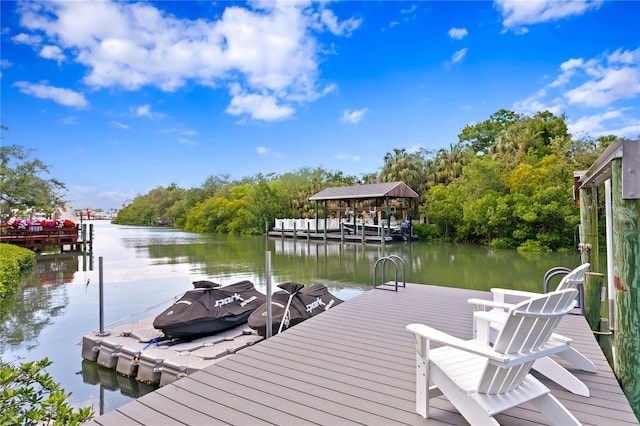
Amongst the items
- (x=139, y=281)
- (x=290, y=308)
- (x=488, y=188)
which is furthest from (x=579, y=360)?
(x=488, y=188)

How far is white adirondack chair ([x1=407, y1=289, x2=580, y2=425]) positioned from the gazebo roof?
18.9m

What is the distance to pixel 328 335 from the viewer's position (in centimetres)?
355

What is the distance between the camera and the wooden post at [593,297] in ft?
13.6

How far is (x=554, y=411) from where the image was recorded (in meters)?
1.86

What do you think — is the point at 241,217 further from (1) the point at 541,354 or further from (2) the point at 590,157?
(1) the point at 541,354

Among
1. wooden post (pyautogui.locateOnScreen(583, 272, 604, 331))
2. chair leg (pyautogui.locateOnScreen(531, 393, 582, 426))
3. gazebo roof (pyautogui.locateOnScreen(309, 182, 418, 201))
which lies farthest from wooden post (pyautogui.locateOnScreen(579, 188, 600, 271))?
gazebo roof (pyautogui.locateOnScreen(309, 182, 418, 201))

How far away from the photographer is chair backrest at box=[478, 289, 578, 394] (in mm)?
1734

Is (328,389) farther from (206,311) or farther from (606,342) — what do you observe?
(606,342)

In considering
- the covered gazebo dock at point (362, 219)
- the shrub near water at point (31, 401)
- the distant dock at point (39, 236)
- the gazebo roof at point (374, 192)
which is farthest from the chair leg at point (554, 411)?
the distant dock at point (39, 236)

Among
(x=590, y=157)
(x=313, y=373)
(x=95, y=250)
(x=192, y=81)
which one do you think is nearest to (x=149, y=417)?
(x=313, y=373)

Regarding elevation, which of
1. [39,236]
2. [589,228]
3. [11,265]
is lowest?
[11,265]

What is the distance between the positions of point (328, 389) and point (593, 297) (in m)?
3.59

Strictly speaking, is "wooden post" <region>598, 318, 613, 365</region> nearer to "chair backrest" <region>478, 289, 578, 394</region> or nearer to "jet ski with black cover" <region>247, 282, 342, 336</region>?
"chair backrest" <region>478, 289, 578, 394</region>

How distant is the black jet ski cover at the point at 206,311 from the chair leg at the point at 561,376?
A: 149 inches
